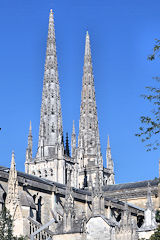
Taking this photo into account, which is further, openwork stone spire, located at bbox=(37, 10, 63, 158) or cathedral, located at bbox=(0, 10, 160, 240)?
openwork stone spire, located at bbox=(37, 10, 63, 158)

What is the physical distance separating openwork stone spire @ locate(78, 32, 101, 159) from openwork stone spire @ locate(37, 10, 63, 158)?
920cm

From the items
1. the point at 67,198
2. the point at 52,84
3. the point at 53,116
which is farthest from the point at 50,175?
the point at 67,198

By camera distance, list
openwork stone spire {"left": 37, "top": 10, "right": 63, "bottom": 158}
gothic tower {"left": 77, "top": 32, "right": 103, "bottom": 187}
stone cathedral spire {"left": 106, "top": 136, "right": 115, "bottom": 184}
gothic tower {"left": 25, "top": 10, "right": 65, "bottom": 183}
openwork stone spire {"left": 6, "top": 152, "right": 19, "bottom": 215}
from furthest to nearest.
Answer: stone cathedral spire {"left": 106, "top": 136, "right": 115, "bottom": 184} → gothic tower {"left": 77, "top": 32, "right": 103, "bottom": 187} → openwork stone spire {"left": 37, "top": 10, "right": 63, "bottom": 158} → gothic tower {"left": 25, "top": 10, "right": 65, "bottom": 183} → openwork stone spire {"left": 6, "top": 152, "right": 19, "bottom": 215}

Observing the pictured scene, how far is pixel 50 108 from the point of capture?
7100cm

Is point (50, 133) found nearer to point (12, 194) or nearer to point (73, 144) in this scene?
point (73, 144)

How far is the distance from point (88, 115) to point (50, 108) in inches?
475

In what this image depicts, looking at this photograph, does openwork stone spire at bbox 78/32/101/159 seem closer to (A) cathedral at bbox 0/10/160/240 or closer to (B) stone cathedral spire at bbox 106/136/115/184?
(A) cathedral at bbox 0/10/160/240

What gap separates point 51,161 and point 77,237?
116ft

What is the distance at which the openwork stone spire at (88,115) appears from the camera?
7938 centimetres

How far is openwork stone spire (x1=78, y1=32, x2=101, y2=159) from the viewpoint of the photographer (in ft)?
260

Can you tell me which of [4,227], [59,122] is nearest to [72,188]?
[59,122]

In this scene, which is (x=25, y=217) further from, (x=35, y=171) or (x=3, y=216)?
(x=35, y=171)

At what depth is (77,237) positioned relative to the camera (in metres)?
32.4

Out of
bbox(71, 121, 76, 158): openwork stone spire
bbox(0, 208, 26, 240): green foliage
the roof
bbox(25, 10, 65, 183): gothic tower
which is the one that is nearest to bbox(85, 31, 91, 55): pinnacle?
bbox(25, 10, 65, 183): gothic tower
